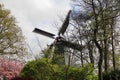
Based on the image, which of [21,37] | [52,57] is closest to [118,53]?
[21,37]

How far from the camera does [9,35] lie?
5334 cm

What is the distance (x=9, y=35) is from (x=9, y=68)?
4347 mm

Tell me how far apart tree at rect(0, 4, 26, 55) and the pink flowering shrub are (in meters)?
1.51

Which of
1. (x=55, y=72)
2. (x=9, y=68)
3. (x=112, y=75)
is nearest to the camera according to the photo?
(x=55, y=72)

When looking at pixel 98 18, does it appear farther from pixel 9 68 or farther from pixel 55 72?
pixel 9 68

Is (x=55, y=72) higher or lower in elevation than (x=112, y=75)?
higher

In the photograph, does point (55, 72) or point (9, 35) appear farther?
point (9, 35)

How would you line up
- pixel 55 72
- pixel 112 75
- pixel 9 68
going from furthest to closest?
pixel 9 68 → pixel 112 75 → pixel 55 72

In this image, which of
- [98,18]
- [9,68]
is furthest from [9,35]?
[98,18]

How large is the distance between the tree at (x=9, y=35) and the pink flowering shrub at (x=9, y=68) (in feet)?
4.96

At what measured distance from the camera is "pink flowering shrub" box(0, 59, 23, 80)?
49659 millimetres

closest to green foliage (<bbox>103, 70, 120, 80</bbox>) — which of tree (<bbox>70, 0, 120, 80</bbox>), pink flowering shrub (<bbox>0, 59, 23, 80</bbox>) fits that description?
tree (<bbox>70, 0, 120, 80</bbox>)

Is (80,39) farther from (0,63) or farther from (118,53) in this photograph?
(0,63)

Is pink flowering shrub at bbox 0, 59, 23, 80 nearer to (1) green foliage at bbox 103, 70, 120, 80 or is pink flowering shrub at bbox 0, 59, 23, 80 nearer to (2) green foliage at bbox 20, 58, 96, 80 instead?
(1) green foliage at bbox 103, 70, 120, 80
